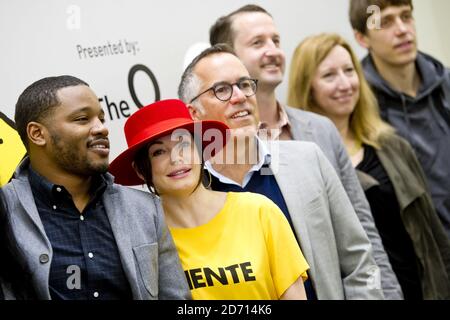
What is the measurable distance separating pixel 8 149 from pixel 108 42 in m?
0.49

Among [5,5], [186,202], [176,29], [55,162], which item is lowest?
[186,202]

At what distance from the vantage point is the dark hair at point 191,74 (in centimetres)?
218

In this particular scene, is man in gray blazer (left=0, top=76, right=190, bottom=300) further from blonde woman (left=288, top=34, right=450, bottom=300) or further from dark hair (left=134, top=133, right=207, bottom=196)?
blonde woman (left=288, top=34, right=450, bottom=300)

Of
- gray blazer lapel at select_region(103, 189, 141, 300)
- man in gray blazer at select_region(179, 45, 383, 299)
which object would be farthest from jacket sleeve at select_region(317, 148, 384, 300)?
gray blazer lapel at select_region(103, 189, 141, 300)

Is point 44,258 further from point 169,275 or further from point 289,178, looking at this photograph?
point 289,178

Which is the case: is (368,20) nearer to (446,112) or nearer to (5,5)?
(446,112)

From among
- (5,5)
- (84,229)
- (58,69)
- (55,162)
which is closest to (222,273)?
(84,229)

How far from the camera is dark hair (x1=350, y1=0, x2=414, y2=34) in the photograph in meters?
2.89

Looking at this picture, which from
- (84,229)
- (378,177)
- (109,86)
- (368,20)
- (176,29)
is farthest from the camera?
(368,20)

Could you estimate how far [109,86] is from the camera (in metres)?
2.21

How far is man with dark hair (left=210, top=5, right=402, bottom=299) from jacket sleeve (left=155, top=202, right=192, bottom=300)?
0.70 meters

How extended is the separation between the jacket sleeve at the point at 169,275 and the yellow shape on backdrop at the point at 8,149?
39 centimetres

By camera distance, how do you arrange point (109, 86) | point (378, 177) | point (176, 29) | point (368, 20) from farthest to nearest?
1. point (368, 20)
2. point (378, 177)
3. point (176, 29)
4. point (109, 86)

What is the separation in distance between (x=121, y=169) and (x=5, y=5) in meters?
0.53
